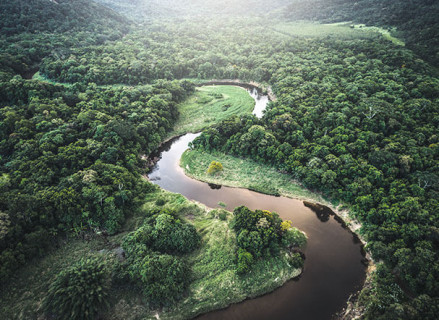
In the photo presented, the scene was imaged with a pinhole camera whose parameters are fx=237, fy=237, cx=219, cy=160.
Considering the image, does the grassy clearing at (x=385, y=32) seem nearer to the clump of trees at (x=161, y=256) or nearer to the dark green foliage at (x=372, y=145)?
the dark green foliage at (x=372, y=145)

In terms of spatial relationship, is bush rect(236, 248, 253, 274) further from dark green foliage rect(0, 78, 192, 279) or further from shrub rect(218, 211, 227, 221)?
dark green foliage rect(0, 78, 192, 279)

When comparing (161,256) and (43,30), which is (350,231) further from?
(43,30)

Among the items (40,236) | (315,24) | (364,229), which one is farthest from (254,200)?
(315,24)

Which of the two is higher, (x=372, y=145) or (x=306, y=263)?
(x=372, y=145)

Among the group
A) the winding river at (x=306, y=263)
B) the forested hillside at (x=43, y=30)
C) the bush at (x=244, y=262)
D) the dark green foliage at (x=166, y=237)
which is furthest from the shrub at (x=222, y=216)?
the forested hillside at (x=43, y=30)

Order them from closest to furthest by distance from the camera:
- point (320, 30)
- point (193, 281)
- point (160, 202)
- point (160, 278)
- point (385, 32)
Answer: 1. point (160, 278)
2. point (193, 281)
3. point (160, 202)
4. point (385, 32)
5. point (320, 30)

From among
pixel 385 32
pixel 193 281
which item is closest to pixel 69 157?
pixel 193 281
